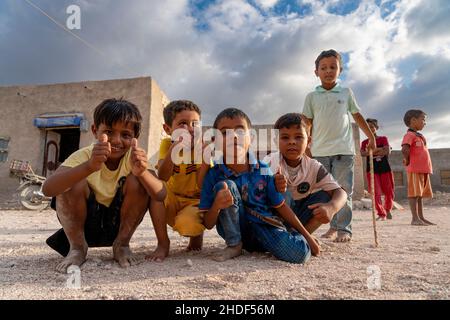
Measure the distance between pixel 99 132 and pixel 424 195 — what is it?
15.3 ft

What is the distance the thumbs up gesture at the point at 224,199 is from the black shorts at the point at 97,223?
2.06 feet

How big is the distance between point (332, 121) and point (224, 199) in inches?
67.2

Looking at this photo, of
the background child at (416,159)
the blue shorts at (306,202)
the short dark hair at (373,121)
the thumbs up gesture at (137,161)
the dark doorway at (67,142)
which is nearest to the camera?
the thumbs up gesture at (137,161)

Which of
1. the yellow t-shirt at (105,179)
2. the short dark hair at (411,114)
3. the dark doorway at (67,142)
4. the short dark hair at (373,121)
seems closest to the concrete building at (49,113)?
the dark doorway at (67,142)

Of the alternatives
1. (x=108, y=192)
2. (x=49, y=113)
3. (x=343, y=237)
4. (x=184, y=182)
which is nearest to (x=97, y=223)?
(x=108, y=192)

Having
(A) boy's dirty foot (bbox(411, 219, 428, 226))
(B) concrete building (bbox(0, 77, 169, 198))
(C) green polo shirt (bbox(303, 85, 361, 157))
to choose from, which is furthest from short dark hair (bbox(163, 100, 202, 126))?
(B) concrete building (bbox(0, 77, 169, 198))

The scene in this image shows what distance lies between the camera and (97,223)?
79.1 inches

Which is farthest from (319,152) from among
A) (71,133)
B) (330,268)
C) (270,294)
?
(71,133)

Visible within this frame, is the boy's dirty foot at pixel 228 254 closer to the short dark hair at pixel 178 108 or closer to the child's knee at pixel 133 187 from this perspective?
the child's knee at pixel 133 187

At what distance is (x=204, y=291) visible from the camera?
1.27 m

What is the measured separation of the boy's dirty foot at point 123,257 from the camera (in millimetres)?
1780

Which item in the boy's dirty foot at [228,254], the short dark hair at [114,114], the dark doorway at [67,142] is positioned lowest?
the boy's dirty foot at [228,254]

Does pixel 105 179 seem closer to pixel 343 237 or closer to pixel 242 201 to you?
pixel 242 201

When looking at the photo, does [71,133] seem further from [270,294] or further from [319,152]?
[270,294]
